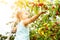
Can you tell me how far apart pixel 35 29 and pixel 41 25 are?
0.08 m

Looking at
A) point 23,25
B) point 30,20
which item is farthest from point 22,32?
point 30,20

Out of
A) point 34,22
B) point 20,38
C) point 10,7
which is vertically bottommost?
point 20,38

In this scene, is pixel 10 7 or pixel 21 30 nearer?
pixel 21 30

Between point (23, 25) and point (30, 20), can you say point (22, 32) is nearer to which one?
point (23, 25)

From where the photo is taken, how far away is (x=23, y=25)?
102 inches

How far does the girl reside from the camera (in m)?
2.59

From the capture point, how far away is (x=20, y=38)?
2576 mm

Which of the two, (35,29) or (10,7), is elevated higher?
(10,7)

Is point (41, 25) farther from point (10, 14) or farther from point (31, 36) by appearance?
point (10, 14)

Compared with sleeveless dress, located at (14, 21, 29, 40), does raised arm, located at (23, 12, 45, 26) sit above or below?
above

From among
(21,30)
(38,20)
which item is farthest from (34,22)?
(21,30)

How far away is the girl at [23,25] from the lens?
2.59 meters

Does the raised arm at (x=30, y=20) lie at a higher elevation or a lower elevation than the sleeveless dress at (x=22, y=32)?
higher

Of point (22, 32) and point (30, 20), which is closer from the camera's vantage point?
point (22, 32)
